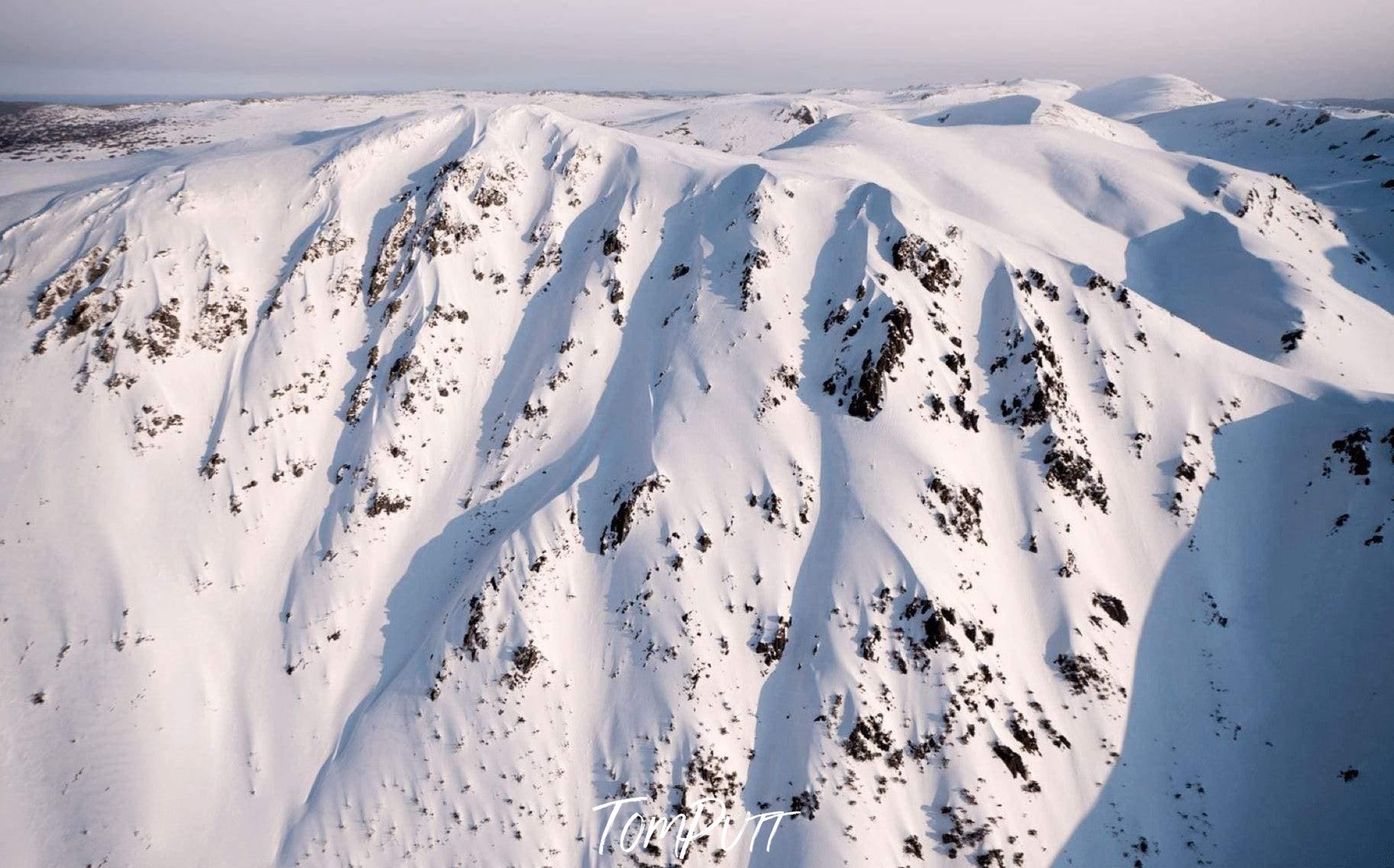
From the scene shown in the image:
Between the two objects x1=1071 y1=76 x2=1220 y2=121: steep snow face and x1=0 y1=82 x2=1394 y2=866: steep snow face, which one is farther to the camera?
x1=1071 y1=76 x2=1220 y2=121: steep snow face

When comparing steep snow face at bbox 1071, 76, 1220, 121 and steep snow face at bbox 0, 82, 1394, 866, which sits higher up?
steep snow face at bbox 1071, 76, 1220, 121

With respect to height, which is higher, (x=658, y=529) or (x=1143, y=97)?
(x=1143, y=97)

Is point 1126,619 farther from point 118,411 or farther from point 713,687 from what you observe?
point 118,411

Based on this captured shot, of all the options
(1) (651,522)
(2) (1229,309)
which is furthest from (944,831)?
(2) (1229,309)

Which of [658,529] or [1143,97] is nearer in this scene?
[658,529]

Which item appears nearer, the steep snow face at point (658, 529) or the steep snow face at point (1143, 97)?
the steep snow face at point (658, 529)
